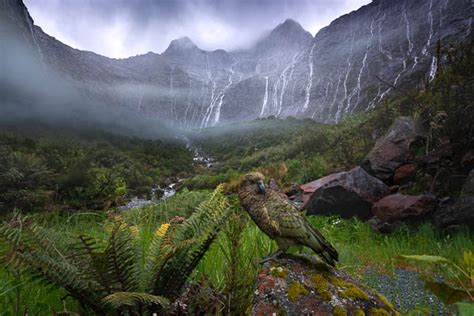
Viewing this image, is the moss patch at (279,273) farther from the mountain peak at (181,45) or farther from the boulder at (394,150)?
the mountain peak at (181,45)

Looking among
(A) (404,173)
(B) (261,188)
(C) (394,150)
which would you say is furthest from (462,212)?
(B) (261,188)

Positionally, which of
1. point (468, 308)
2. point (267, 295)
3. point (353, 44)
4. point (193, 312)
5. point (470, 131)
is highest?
point (353, 44)

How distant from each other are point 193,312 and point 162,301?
0.30 metres

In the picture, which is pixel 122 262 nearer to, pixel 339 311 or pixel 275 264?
pixel 275 264

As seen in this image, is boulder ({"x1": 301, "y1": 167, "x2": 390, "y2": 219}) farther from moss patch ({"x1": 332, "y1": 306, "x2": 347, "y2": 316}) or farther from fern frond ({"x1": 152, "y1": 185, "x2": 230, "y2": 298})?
moss patch ({"x1": 332, "y1": 306, "x2": 347, "y2": 316})

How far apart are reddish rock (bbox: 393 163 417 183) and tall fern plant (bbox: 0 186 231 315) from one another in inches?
279

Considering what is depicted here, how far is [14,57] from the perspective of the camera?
3327 inches

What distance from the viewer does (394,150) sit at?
27.6 feet

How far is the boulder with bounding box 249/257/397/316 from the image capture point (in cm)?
156

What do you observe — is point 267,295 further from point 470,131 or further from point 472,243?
point 470,131

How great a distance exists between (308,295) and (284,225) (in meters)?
0.48

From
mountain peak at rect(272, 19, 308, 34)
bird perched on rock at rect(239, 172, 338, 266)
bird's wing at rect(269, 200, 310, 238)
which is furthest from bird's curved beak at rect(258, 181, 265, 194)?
mountain peak at rect(272, 19, 308, 34)

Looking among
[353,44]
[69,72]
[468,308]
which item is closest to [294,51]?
[353,44]

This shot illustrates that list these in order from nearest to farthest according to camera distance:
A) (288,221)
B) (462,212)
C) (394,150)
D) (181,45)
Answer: (288,221) → (462,212) → (394,150) → (181,45)
